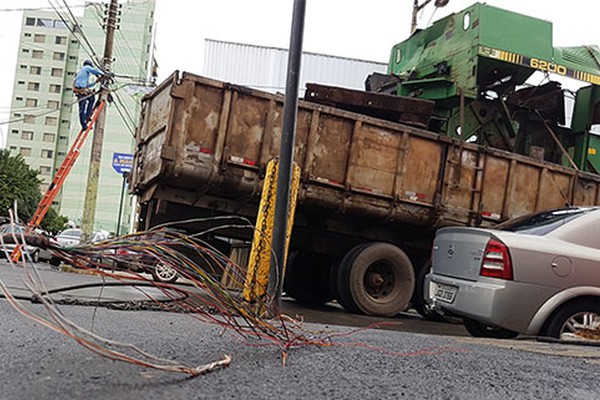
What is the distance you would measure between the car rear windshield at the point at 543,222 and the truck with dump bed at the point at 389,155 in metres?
2.39

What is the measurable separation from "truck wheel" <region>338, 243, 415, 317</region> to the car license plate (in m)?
2.04

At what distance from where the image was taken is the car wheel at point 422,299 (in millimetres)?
8398

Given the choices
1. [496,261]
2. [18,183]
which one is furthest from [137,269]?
[18,183]

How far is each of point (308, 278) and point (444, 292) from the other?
410 cm

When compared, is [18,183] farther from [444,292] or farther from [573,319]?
[573,319]

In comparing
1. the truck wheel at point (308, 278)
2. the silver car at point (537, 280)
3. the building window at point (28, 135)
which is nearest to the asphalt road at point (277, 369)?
the silver car at point (537, 280)

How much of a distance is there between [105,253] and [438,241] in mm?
4451

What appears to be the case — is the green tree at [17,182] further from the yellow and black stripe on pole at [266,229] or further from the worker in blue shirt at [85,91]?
the yellow and black stripe on pole at [266,229]

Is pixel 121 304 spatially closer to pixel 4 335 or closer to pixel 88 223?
pixel 4 335

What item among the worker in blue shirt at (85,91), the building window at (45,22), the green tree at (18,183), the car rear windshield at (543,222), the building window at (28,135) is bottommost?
the green tree at (18,183)

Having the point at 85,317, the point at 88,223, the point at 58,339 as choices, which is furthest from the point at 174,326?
the point at 88,223

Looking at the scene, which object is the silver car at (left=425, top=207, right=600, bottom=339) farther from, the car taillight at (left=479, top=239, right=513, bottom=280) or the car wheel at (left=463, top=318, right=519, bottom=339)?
the car wheel at (left=463, top=318, right=519, bottom=339)

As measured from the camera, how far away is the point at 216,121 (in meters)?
7.15

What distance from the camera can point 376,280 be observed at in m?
8.10
